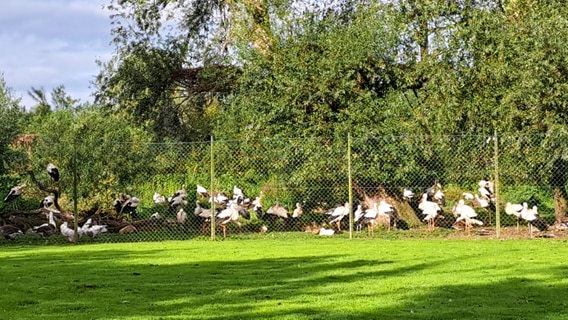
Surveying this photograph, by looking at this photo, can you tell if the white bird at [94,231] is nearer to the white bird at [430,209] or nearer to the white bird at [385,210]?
the white bird at [385,210]

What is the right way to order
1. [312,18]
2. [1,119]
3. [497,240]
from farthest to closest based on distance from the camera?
[1,119], [312,18], [497,240]

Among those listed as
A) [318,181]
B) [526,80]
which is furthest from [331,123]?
[526,80]

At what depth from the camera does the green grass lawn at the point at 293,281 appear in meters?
7.98

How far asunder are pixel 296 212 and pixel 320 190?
75cm

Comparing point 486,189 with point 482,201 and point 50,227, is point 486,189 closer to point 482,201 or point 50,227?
point 482,201

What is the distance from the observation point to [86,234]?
18.2 metres

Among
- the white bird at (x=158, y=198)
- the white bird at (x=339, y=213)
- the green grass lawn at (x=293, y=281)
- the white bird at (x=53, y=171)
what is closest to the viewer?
the green grass lawn at (x=293, y=281)

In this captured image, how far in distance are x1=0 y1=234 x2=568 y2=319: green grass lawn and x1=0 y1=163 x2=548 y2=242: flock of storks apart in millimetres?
1713

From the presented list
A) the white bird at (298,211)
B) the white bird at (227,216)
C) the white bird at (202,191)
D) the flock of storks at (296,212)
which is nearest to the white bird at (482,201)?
the flock of storks at (296,212)

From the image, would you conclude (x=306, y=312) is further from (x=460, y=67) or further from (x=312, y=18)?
(x=312, y=18)

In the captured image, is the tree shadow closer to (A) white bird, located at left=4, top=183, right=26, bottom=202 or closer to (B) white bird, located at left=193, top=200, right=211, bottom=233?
(B) white bird, located at left=193, top=200, right=211, bottom=233

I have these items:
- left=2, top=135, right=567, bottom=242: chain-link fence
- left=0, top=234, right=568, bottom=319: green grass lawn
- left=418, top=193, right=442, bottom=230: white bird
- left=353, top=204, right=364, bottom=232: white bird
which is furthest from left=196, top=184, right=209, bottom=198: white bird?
left=418, top=193, right=442, bottom=230: white bird

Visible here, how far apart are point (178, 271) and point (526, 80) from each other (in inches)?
365

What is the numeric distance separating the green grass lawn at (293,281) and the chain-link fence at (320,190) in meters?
2.12
